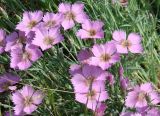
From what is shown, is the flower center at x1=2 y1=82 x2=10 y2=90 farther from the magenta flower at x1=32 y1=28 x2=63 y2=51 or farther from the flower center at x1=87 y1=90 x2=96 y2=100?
the flower center at x1=87 y1=90 x2=96 y2=100

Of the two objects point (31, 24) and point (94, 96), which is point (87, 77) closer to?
point (94, 96)

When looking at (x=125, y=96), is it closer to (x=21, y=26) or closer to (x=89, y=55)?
(x=89, y=55)

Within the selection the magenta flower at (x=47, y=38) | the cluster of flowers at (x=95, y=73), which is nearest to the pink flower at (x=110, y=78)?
the cluster of flowers at (x=95, y=73)

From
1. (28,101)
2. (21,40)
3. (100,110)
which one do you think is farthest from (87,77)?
(21,40)

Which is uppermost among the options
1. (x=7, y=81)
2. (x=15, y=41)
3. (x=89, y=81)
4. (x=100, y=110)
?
(x=15, y=41)

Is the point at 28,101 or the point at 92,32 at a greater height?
the point at 92,32

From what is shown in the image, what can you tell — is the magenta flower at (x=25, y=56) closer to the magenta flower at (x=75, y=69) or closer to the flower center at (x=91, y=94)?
the magenta flower at (x=75, y=69)

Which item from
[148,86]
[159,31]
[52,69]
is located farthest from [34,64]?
[159,31]
